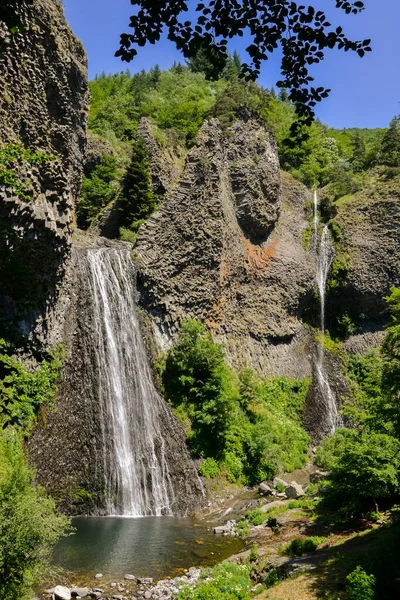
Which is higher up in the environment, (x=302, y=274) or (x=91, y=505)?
(x=302, y=274)

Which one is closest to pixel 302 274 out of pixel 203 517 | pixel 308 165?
pixel 308 165

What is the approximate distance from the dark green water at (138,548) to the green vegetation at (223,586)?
5.95 feet

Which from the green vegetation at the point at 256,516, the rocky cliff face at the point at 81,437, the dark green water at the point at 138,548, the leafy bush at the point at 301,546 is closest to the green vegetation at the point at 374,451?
→ the leafy bush at the point at 301,546

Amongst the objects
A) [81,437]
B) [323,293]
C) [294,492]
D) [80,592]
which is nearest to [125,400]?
[81,437]

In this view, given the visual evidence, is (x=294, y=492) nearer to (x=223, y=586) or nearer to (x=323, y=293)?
(x=223, y=586)

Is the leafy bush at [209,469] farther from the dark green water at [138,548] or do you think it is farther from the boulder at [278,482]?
the dark green water at [138,548]

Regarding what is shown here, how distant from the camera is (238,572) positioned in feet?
37.0

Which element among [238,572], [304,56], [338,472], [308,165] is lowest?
[238,572]

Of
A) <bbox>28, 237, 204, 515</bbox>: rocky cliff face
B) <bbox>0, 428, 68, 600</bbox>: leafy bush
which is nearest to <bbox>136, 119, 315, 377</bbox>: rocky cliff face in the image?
<bbox>28, 237, 204, 515</bbox>: rocky cliff face

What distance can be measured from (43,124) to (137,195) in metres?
14.6

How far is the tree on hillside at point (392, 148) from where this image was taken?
40.9 metres

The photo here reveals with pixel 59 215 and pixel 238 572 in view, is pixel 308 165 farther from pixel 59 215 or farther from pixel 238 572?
pixel 238 572

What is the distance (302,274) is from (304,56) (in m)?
32.5

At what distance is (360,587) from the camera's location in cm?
802
